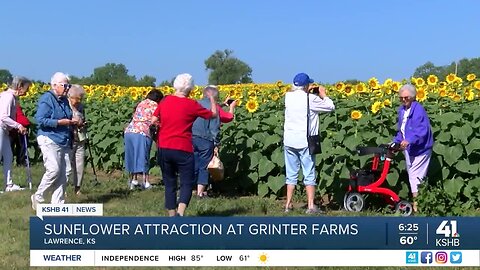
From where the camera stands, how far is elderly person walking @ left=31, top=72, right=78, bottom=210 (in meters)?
7.21

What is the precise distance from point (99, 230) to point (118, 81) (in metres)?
28.2

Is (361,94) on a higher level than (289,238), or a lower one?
higher

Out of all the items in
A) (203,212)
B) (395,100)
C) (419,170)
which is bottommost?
(203,212)

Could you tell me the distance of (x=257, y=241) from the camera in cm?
490

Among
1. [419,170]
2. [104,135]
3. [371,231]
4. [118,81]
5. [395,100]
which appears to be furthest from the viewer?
[118,81]

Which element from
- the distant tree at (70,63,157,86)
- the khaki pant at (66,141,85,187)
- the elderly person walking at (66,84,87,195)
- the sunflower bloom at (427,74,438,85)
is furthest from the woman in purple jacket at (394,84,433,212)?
the distant tree at (70,63,157,86)

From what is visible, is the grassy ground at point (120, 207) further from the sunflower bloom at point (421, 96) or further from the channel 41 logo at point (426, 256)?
the channel 41 logo at point (426, 256)

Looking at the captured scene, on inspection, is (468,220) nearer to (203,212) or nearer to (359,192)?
(359,192)

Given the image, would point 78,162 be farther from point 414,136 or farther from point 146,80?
point 146,80

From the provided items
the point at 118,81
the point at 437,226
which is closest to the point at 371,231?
the point at 437,226

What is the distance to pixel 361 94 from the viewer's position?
31.5ft

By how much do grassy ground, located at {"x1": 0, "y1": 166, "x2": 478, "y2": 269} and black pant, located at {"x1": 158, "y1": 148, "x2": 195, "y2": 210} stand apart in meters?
0.72

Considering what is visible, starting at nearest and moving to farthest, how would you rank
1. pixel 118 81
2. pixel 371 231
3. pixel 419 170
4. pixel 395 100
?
pixel 371 231 → pixel 419 170 → pixel 395 100 → pixel 118 81

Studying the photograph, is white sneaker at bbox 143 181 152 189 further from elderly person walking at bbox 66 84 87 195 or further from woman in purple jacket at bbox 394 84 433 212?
woman in purple jacket at bbox 394 84 433 212
